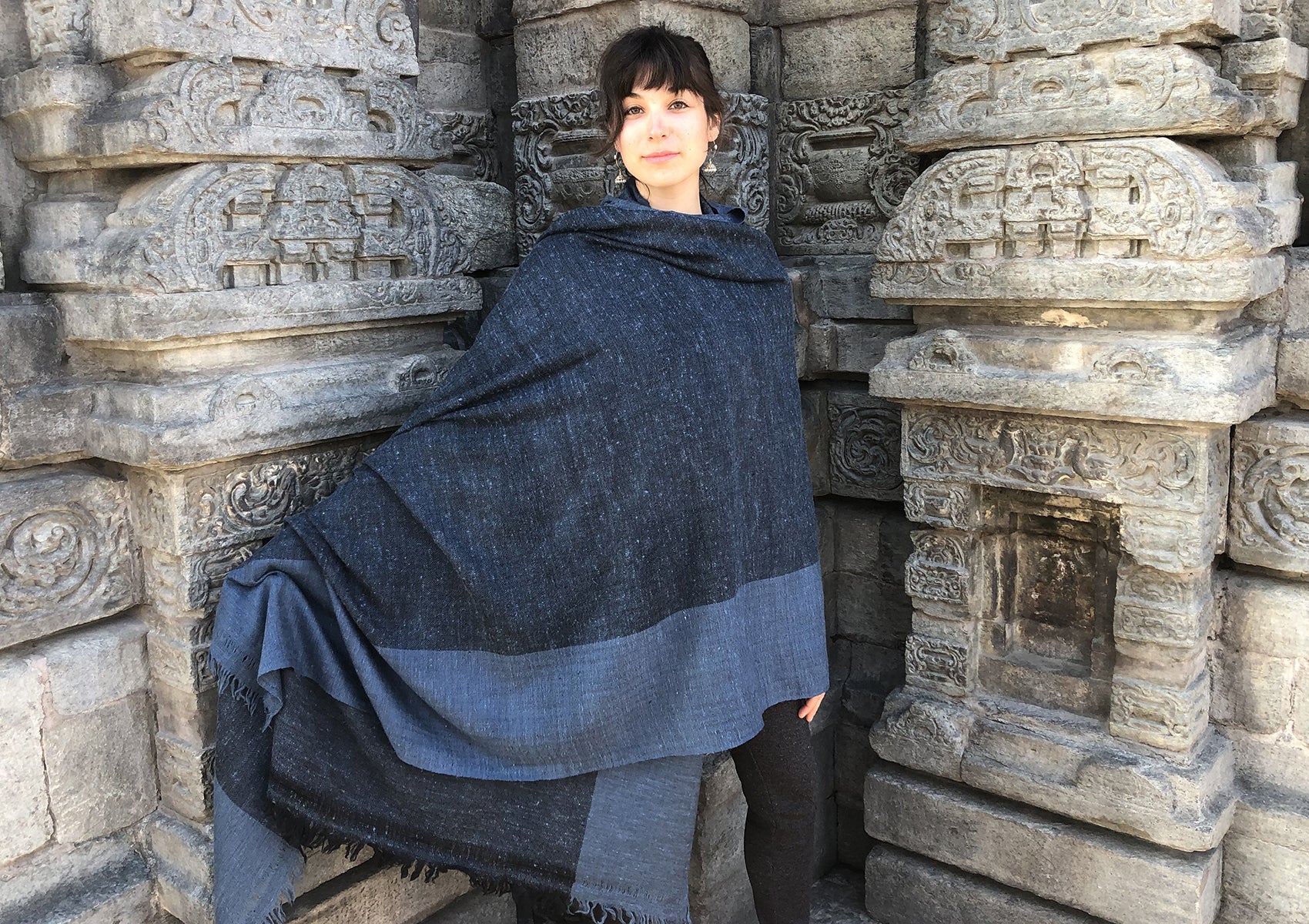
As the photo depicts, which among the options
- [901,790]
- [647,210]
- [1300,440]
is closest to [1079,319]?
[1300,440]

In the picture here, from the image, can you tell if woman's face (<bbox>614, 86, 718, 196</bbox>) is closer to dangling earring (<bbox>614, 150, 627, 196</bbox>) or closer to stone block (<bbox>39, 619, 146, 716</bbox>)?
dangling earring (<bbox>614, 150, 627, 196</bbox>)

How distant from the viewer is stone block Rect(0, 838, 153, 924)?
2.04 m

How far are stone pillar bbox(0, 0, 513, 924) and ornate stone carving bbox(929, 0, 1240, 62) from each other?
1.25 metres

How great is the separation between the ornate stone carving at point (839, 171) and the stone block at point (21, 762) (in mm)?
2214

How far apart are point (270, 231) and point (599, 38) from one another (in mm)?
1078

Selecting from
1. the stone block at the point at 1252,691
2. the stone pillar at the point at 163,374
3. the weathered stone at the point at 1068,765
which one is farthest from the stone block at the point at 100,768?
the stone block at the point at 1252,691

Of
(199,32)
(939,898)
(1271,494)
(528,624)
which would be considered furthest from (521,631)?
(1271,494)

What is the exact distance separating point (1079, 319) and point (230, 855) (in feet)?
6.66

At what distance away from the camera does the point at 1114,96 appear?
232 cm

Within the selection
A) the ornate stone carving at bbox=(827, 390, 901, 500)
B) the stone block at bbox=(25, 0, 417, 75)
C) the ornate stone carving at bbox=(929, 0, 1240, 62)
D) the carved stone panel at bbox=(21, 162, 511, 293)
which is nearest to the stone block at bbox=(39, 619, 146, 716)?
the carved stone panel at bbox=(21, 162, 511, 293)

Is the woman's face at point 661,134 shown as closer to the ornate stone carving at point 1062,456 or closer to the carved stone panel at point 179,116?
the carved stone panel at point 179,116

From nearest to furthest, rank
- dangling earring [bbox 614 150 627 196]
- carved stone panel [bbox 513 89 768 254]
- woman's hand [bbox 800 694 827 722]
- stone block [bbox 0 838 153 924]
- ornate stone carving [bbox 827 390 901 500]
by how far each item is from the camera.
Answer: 1. stone block [bbox 0 838 153 924]
2. woman's hand [bbox 800 694 827 722]
3. dangling earring [bbox 614 150 627 196]
4. carved stone panel [bbox 513 89 768 254]
5. ornate stone carving [bbox 827 390 901 500]

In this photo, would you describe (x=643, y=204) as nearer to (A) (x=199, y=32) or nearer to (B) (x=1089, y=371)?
(A) (x=199, y=32)

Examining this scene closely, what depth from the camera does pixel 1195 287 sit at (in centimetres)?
223
